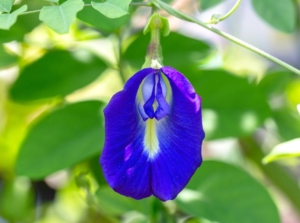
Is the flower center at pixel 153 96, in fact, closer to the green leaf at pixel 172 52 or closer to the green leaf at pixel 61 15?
the green leaf at pixel 61 15

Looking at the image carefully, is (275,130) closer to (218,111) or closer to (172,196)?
(218,111)

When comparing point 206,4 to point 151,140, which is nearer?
point 151,140

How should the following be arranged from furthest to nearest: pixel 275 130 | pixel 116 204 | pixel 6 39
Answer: pixel 275 130 → pixel 116 204 → pixel 6 39

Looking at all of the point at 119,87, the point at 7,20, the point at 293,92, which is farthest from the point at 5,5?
the point at 293,92

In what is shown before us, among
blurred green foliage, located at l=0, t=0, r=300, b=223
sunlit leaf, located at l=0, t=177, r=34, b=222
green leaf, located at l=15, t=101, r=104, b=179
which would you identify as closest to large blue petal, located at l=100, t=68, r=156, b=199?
blurred green foliage, located at l=0, t=0, r=300, b=223

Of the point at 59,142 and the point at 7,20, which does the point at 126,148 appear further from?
the point at 59,142

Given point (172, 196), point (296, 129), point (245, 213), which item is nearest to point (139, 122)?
point (172, 196)
